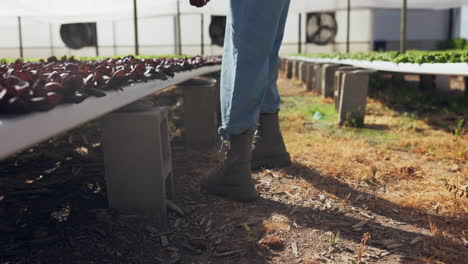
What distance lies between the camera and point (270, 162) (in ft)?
9.52

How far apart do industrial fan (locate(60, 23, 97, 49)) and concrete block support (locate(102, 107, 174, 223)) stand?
12686mm

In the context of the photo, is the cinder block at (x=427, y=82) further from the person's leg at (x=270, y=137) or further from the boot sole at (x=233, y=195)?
the boot sole at (x=233, y=195)

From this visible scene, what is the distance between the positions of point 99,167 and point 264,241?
61.1 inches

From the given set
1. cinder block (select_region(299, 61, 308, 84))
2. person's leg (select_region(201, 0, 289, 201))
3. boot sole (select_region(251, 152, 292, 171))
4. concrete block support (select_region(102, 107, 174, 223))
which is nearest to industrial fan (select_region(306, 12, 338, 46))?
cinder block (select_region(299, 61, 308, 84))

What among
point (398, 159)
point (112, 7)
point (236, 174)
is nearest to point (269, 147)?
point (236, 174)

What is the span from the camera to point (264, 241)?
186cm

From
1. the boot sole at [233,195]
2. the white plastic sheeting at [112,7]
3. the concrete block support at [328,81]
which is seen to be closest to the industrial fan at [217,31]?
the white plastic sheeting at [112,7]

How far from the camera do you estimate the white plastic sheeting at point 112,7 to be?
27.8ft

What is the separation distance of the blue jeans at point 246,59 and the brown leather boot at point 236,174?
0.08 m

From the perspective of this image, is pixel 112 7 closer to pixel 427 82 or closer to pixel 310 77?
pixel 310 77

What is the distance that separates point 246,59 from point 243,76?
0.08 meters

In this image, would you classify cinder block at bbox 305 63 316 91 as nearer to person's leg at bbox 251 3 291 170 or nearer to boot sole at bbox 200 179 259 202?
person's leg at bbox 251 3 291 170

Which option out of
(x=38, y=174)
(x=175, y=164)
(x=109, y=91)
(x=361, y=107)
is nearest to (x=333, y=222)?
(x=109, y=91)

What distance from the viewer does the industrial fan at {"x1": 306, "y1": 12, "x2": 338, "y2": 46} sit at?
14.1 m
